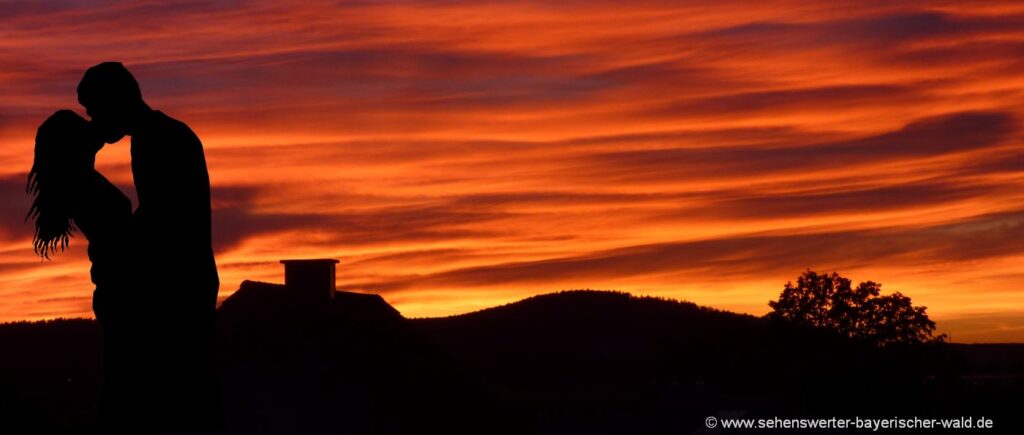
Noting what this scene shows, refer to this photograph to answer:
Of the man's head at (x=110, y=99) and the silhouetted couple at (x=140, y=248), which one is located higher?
the man's head at (x=110, y=99)

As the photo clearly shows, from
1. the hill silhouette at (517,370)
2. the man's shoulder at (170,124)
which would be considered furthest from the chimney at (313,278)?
the man's shoulder at (170,124)

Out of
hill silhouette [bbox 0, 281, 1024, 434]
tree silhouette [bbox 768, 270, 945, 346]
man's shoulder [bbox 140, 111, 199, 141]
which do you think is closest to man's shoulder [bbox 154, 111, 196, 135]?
man's shoulder [bbox 140, 111, 199, 141]

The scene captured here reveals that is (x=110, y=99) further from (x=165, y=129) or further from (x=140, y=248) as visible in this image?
(x=140, y=248)

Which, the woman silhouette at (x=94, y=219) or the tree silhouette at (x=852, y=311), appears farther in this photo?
the tree silhouette at (x=852, y=311)

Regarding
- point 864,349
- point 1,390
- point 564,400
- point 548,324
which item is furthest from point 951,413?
point 1,390

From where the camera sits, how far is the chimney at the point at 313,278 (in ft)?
150

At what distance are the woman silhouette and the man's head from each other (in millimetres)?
118

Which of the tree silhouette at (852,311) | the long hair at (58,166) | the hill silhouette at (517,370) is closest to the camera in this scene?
the long hair at (58,166)

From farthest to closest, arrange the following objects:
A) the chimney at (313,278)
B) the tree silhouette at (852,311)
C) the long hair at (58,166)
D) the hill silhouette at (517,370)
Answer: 1. the tree silhouette at (852,311)
2. the chimney at (313,278)
3. the hill silhouette at (517,370)
4. the long hair at (58,166)

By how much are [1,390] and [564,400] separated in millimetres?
53695

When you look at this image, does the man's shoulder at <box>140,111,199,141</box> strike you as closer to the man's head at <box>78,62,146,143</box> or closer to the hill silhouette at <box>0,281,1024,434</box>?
the man's head at <box>78,62,146,143</box>

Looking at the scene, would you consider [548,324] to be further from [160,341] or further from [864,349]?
[160,341]

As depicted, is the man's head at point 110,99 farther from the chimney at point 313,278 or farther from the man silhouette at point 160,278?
the chimney at point 313,278

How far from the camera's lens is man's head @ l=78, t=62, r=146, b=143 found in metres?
6.79
